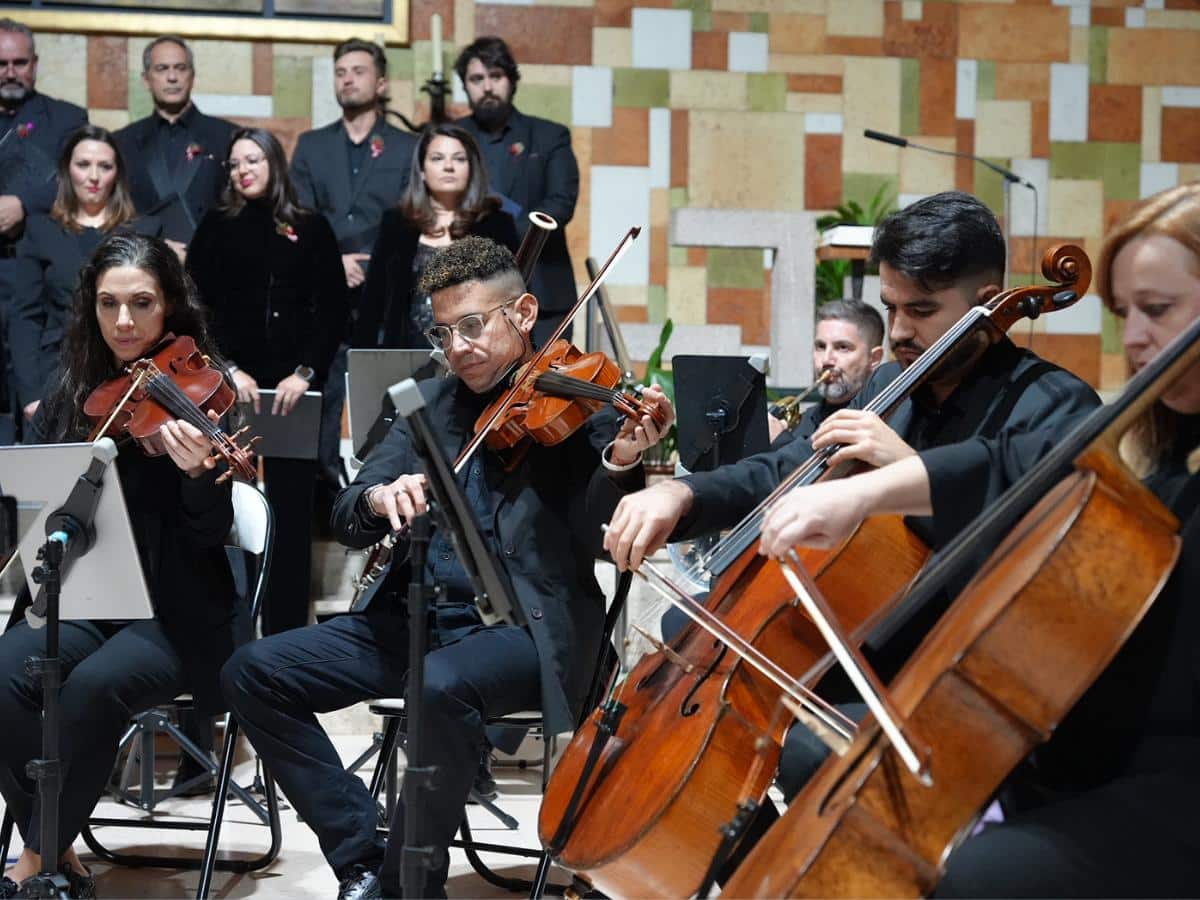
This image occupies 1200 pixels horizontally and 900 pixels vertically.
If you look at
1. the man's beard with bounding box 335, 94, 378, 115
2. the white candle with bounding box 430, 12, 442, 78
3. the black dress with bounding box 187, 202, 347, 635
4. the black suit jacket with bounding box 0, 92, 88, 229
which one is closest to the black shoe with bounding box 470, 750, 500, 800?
the black dress with bounding box 187, 202, 347, 635

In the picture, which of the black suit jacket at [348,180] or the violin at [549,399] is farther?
the black suit jacket at [348,180]

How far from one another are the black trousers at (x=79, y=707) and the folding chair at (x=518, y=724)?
410 mm

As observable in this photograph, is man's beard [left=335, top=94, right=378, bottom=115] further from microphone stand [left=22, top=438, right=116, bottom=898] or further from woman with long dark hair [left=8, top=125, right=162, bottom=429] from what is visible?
microphone stand [left=22, top=438, right=116, bottom=898]

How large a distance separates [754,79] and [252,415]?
3433 mm

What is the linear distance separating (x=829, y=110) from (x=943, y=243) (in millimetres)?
4720

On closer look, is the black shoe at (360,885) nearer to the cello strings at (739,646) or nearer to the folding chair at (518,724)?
the folding chair at (518,724)

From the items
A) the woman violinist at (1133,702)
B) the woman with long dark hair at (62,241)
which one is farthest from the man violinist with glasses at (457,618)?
the woman with long dark hair at (62,241)

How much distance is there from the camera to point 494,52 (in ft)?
17.1

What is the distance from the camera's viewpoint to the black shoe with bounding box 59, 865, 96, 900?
2.63m

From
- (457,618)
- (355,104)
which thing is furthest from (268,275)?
(457,618)

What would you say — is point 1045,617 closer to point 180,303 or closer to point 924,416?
point 924,416

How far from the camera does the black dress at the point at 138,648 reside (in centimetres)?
262

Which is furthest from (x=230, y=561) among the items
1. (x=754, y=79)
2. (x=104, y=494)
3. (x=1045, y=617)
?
(x=754, y=79)

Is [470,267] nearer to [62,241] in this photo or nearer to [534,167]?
[62,241]
